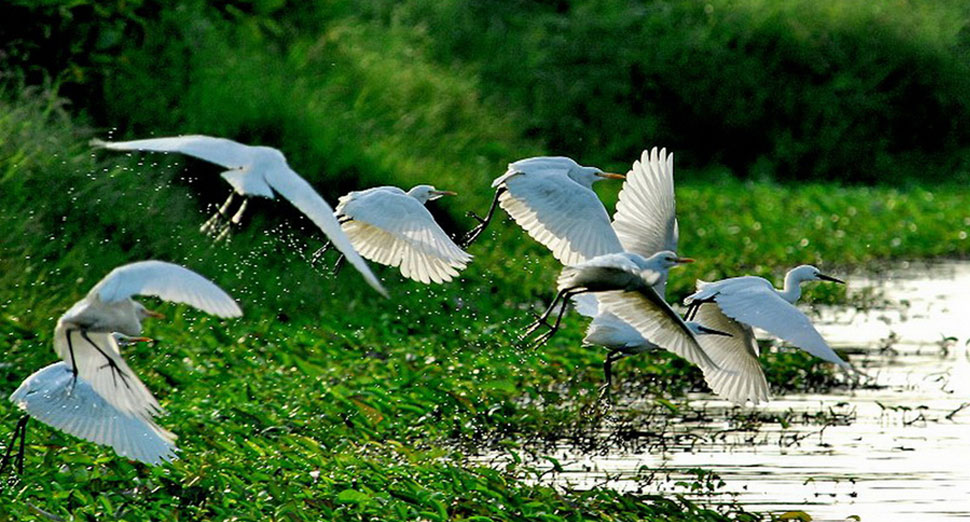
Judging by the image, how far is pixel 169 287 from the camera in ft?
18.0

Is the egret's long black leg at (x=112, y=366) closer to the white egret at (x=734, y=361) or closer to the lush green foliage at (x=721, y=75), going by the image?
A: the white egret at (x=734, y=361)

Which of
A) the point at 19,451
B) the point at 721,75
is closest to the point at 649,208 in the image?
the point at 19,451

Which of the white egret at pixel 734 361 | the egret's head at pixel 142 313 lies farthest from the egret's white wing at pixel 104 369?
the white egret at pixel 734 361

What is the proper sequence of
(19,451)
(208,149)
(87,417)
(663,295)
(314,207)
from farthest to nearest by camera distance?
(663,295), (19,451), (87,417), (208,149), (314,207)

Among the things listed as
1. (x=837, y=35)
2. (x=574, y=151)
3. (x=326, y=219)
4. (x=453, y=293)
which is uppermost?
(x=837, y=35)

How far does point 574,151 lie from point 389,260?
613 inches

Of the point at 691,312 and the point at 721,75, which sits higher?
the point at 721,75

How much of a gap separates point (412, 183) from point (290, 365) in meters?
4.79

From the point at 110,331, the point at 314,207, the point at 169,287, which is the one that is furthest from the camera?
the point at 110,331

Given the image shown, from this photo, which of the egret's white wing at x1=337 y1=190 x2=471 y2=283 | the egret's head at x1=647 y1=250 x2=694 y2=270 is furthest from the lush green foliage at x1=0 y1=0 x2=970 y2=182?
the egret's head at x1=647 y1=250 x2=694 y2=270

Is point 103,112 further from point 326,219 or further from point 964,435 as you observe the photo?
point 326,219

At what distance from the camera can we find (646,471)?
7.95 metres

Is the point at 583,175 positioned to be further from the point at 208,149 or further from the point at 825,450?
the point at 825,450

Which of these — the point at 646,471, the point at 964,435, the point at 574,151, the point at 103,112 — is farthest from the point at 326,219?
the point at 574,151
